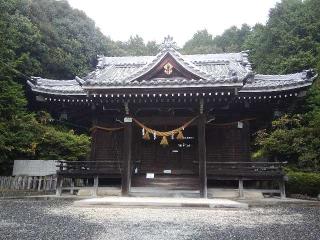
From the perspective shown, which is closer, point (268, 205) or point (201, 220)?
point (201, 220)

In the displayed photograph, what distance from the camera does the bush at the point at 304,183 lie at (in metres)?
13.7

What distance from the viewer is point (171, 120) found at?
14461mm

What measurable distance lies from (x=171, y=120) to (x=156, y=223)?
7297 millimetres

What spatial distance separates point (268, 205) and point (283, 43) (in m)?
28.5

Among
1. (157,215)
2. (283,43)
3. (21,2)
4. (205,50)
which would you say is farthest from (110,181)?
(205,50)

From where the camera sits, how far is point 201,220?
814 centimetres

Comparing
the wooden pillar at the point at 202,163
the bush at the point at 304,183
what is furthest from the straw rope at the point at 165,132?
the bush at the point at 304,183

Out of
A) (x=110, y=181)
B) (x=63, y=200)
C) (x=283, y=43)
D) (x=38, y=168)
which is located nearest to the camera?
(x=63, y=200)

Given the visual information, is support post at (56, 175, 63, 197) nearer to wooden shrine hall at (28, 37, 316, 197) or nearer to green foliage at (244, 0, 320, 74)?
wooden shrine hall at (28, 37, 316, 197)

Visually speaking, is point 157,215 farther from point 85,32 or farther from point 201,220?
point 85,32

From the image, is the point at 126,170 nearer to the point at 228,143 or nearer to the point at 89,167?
the point at 89,167

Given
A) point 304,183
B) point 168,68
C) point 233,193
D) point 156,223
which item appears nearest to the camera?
point 156,223

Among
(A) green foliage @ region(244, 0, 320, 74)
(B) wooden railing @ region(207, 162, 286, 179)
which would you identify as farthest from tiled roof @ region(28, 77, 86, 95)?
(A) green foliage @ region(244, 0, 320, 74)

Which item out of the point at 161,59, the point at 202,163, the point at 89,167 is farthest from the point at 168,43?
the point at 89,167
